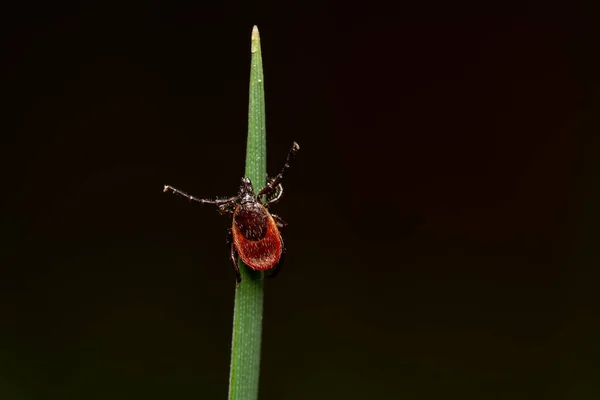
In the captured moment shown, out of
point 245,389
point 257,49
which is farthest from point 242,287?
point 257,49

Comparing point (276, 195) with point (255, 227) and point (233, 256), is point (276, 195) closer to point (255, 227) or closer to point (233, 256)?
point (255, 227)

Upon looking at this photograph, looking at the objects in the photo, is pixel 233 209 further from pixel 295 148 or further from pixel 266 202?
pixel 295 148

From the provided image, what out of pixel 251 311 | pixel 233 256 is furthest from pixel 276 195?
pixel 251 311

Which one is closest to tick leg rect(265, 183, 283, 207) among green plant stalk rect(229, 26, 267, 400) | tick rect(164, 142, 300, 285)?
tick rect(164, 142, 300, 285)

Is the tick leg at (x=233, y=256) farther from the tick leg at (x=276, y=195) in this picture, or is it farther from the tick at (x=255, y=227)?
the tick leg at (x=276, y=195)

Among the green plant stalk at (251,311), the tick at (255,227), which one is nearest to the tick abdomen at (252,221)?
the tick at (255,227)
